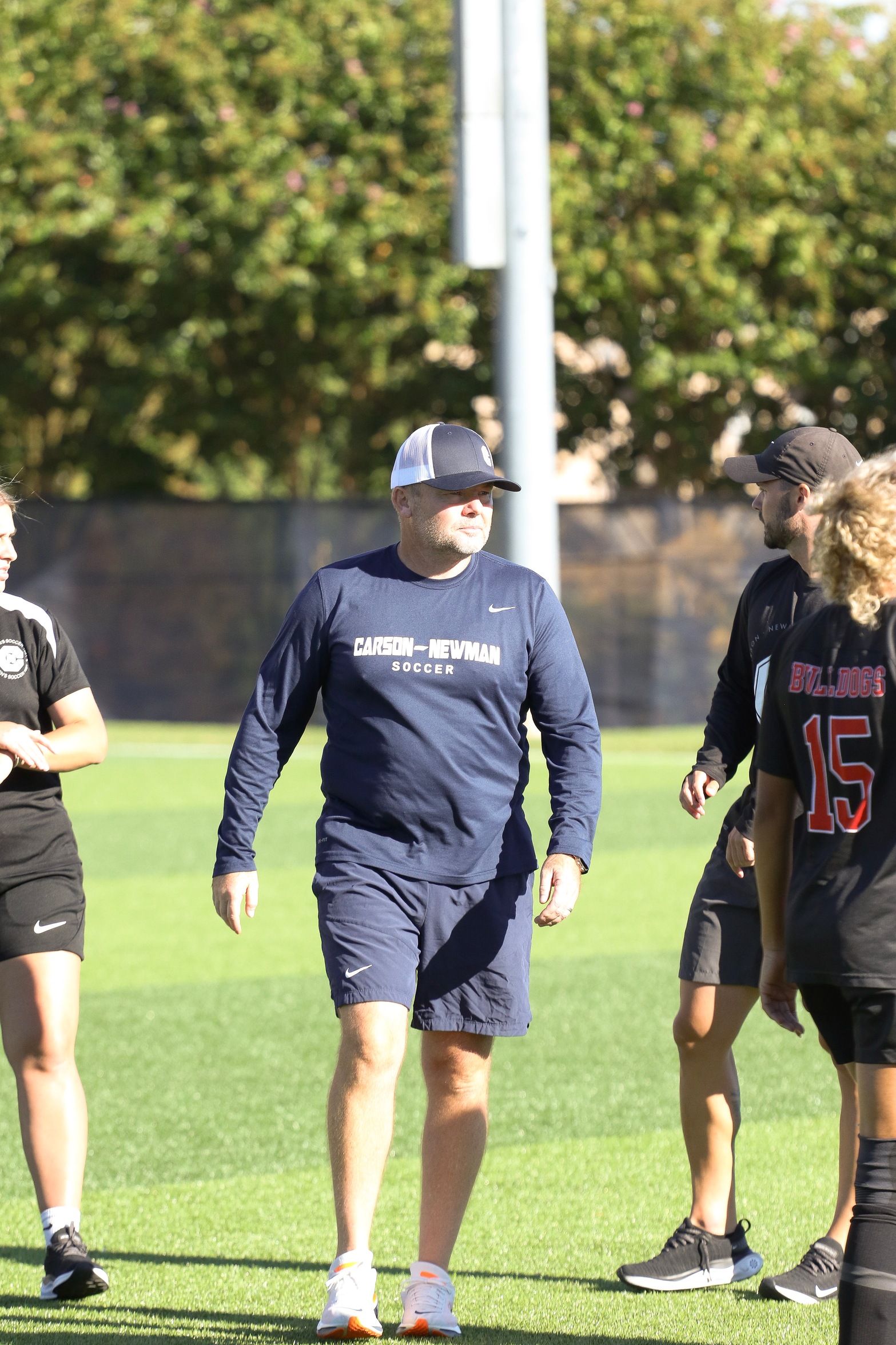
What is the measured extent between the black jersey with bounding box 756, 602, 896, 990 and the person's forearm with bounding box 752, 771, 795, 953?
164 mm

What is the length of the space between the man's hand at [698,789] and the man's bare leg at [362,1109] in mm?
969

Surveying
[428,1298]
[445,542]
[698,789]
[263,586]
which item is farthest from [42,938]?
[263,586]

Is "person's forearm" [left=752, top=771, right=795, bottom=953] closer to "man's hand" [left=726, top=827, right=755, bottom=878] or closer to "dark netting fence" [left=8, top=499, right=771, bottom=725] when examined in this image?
"man's hand" [left=726, top=827, right=755, bottom=878]

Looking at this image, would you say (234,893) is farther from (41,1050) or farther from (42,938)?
(41,1050)

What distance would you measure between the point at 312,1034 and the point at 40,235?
50.8ft

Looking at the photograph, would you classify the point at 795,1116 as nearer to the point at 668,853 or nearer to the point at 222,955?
the point at 222,955

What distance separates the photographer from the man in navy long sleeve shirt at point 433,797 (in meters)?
4.21

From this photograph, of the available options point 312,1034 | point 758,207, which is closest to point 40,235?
point 758,207

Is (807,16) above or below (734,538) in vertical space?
above

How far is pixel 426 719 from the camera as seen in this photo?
428 centimetres

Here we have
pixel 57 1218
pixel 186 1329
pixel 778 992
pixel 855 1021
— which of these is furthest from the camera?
pixel 57 1218

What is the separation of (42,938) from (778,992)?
195cm

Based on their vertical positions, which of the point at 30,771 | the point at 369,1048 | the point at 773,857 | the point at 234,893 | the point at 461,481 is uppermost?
the point at 461,481

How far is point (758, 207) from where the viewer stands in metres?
21.6
